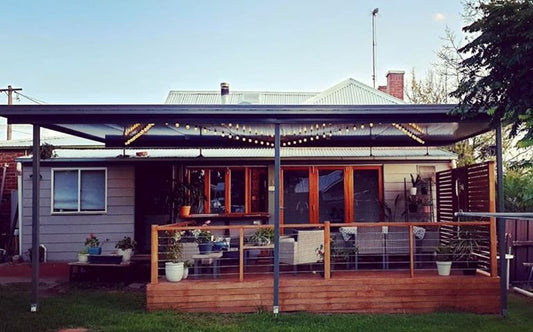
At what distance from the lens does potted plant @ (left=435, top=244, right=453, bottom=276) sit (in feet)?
25.6

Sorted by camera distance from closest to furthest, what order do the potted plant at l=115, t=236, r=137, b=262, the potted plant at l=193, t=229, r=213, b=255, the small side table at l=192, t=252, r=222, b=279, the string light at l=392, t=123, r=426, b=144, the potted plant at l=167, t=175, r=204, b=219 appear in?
the small side table at l=192, t=252, r=222, b=279
the potted plant at l=193, t=229, r=213, b=255
the string light at l=392, t=123, r=426, b=144
the potted plant at l=115, t=236, r=137, b=262
the potted plant at l=167, t=175, r=204, b=219

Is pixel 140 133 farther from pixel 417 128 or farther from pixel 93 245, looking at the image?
pixel 417 128

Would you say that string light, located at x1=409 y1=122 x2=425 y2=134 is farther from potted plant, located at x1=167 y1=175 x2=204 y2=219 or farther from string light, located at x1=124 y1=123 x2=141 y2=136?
potted plant, located at x1=167 y1=175 x2=204 y2=219

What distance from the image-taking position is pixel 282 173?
12.3 m

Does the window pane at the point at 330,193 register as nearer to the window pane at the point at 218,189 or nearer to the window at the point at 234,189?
the window at the point at 234,189

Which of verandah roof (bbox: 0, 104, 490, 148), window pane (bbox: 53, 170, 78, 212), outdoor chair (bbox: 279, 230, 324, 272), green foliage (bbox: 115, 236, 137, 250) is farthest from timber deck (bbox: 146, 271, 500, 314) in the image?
window pane (bbox: 53, 170, 78, 212)

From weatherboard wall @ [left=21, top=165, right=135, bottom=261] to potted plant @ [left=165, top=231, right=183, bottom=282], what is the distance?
3.69m

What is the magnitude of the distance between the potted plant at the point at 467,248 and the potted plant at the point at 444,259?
0.30 ft

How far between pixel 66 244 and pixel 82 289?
7.32 feet

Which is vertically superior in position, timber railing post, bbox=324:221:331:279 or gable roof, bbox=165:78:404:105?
gable roof, bbox=165:78:404:105

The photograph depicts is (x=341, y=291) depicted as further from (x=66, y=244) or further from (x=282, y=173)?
(x=66, y=244)

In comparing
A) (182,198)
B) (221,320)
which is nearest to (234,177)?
(182,198)

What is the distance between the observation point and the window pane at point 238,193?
1219 centimetres

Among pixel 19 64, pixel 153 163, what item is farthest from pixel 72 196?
pixel 19 64
